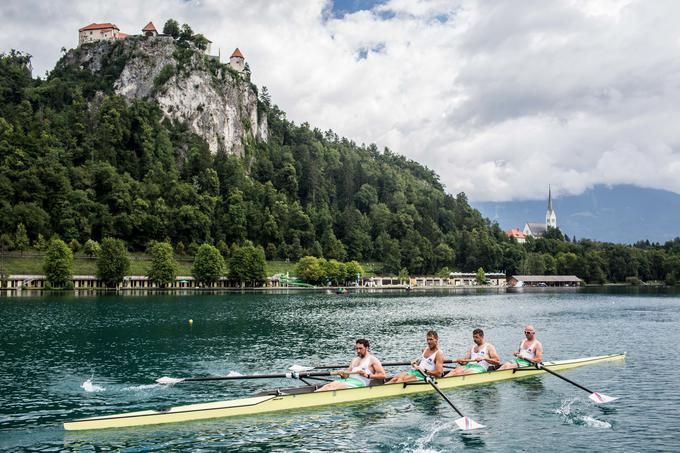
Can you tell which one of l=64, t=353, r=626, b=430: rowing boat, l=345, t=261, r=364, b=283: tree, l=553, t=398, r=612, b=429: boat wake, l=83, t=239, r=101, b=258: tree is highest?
l=83, t=239, r=101, b=258: tree

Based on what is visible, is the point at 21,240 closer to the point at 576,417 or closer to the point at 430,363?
the point at 430,363

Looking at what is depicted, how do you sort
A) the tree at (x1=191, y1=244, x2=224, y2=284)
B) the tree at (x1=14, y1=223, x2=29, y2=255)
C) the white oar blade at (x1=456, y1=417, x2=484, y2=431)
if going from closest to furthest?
1. the white oar blade at (x1=456, y1=417, x2=484, y2=431)
2. the tree at (x1=14, y1=223, x2=29, y2=255)
3. the tree at (x1=191, y1=244, x2=224, y2=284)

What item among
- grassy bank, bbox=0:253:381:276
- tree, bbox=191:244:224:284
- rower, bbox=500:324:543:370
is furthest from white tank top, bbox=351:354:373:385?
tree, bbox=191:244:224:284

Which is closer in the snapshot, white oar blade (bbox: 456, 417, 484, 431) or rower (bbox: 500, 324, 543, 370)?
white oar blade (bbox: 456, 417, 484, 431)

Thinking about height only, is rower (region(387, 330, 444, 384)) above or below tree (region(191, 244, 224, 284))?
below

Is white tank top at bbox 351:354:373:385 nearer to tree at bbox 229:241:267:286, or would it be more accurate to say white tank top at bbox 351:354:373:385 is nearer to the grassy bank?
the grassy bank

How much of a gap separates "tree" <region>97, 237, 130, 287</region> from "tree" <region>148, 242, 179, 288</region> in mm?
8428

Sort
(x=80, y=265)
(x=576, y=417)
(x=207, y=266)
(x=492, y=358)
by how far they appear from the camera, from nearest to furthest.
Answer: (x=576, y=417) < (x=492, y=358) < (x=80, y=265) < (x=207, y=266)

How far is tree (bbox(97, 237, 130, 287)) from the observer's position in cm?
13438

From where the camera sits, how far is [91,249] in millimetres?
143625

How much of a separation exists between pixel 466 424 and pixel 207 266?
131225mm

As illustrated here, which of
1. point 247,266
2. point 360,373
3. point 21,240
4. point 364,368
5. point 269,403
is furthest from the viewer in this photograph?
point 247,266

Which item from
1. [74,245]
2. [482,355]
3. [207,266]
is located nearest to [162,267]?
[207,266]

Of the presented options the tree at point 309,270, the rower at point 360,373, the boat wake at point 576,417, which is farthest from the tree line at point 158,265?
the boat wake at point 576,417
